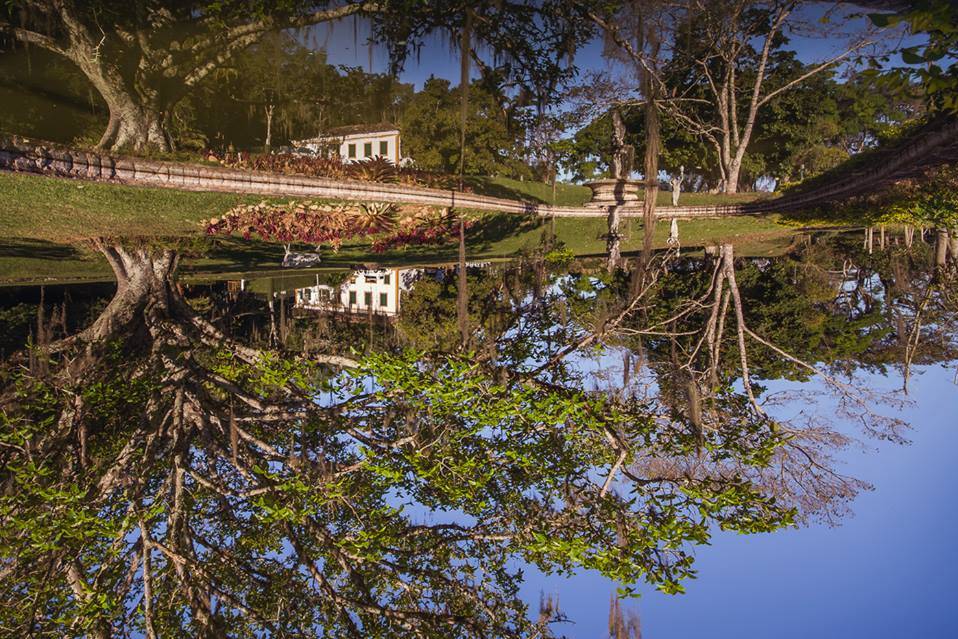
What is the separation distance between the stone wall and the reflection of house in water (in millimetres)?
3527

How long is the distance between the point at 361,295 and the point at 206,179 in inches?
229

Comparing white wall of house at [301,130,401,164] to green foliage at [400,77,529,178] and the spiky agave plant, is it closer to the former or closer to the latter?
green foliage at [400,77,529,178]

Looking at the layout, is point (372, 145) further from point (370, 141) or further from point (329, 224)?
point (329, 224)

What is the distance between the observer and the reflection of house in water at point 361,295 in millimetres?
10203

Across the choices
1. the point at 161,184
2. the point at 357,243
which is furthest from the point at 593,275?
the point at 161,184

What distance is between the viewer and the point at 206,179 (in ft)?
40.2

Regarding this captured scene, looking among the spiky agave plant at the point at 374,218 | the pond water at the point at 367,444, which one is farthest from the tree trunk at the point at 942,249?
the spiky agave plant at the point at 374,218

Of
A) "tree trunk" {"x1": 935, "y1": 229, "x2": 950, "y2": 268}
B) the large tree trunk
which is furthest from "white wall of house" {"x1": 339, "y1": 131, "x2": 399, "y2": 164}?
"tree trunk" {"x1": 935, "y1": 229, "x2": 950, "y2": 268}

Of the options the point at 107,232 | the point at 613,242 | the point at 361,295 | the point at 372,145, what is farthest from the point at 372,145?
the point at 361,295

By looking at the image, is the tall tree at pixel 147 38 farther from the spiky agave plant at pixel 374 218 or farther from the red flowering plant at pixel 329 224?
the spiky agave plant at pixel 374 218

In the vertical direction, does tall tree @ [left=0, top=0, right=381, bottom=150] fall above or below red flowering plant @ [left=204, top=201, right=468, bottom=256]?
above

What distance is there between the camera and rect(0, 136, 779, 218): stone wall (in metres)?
10.1

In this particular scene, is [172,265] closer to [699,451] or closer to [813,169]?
[699,451]

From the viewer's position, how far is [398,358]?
7480 mm
